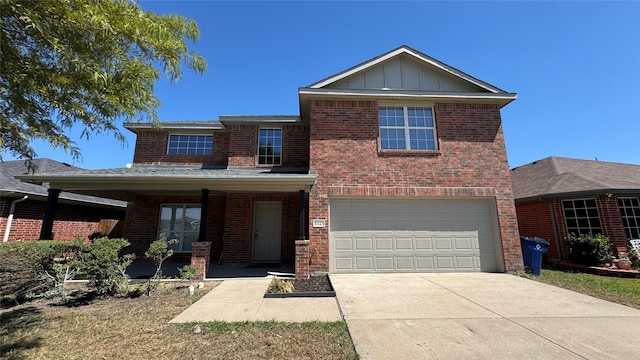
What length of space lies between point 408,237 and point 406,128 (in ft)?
12.5

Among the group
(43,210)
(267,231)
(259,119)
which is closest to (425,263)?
(267,231)

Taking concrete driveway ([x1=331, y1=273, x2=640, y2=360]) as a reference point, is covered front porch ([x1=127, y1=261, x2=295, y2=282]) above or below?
above

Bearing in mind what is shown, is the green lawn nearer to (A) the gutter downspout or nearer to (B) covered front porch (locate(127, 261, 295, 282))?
(B) covered front porch (locate(127, 261, 295, 282))

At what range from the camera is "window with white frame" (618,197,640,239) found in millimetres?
10026

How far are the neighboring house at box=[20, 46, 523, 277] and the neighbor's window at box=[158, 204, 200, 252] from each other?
57 cm

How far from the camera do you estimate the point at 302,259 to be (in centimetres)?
788

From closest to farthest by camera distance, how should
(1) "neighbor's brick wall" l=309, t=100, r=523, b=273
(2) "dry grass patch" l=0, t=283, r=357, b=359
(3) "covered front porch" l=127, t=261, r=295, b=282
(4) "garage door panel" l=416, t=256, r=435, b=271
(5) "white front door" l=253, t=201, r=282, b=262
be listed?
(2) "dry grass patch" l=0, t=283, r=357, b=359 → (3) "covered front porch" l=127, t=261, r=295, b=282 → (4) "garage door panel" l=416, t=256, r=435, b=271 → (1) "neighbor's brick wall" l=309, t=100, r=523, b=273 → (5) "white front door" l=253, t=201, r=282, b=262

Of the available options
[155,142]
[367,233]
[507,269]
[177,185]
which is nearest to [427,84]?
[367,233]

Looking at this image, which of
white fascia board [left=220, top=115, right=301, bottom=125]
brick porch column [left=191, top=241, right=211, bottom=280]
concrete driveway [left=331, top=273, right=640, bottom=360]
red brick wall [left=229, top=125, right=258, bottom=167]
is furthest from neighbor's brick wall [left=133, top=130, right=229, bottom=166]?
concrete driveway [left=331, top=273, right=640, bottom=360]

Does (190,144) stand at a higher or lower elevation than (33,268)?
higher

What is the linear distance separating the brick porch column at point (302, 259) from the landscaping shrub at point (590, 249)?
9871mm

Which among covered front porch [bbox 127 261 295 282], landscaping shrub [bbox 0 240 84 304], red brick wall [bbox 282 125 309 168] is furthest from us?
red brick wall [bbox 282 125 309 168]

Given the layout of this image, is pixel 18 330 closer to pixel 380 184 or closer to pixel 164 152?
pixel 380 184

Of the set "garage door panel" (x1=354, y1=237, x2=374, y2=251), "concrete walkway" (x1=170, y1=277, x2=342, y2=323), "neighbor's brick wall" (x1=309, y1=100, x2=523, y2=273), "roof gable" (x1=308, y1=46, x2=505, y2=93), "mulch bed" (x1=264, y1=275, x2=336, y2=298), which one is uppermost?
"roof gable" (x1=308, y1=46, x2=505, y2=93)
